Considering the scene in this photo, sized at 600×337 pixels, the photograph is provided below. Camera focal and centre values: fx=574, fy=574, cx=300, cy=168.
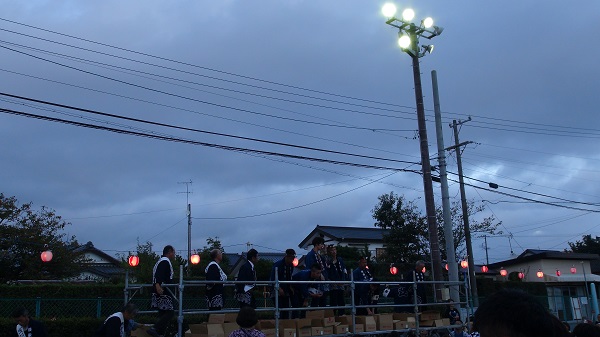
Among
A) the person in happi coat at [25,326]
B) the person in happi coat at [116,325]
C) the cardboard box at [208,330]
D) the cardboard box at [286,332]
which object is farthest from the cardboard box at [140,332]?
the cardboard box at [286,332]

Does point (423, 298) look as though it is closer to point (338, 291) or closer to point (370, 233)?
point (338, 291)

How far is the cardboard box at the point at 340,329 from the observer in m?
10.8

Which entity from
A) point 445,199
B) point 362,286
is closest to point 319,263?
point 362,286

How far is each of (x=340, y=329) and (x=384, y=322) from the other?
128cm

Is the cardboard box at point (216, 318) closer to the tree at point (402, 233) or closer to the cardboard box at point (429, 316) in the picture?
the cardboard box at point (429, 316)

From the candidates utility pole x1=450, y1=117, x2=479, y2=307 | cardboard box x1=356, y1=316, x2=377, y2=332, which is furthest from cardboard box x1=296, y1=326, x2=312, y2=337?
utility pole x1=450, y1=117, x2=479, y2=307

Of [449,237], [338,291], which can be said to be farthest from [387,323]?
[449,237]

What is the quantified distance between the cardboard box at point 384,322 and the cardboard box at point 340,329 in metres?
0.89

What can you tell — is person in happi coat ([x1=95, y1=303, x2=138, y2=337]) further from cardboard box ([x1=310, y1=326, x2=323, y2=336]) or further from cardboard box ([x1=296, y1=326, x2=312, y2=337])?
cardboard box ([x1=310, y1=326, x2=323, y2=336])

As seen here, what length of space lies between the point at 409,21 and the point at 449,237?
268 inches

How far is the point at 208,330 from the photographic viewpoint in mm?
9188

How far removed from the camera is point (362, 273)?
13.0 meters

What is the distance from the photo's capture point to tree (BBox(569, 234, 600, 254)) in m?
63.9

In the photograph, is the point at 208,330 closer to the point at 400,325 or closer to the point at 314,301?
the point at 314,301
